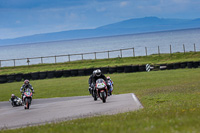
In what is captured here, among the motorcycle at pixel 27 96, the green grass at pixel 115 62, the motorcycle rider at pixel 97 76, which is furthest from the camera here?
the green grass at pixel 115 62

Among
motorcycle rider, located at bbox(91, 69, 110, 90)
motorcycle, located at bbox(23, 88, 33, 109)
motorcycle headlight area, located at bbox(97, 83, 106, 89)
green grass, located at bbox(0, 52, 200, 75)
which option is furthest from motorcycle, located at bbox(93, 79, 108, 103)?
green grass, located at bbox(0, 52, 200, 75)

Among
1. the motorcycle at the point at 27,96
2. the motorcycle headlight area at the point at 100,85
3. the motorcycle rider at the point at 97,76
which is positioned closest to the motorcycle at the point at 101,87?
the motorcycle headlight area at the point at 100,85

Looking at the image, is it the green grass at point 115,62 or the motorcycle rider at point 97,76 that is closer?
the motorcycle rider at point 97,76

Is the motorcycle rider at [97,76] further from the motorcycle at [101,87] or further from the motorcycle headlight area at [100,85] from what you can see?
the motorcycle headlight area at [100,85]

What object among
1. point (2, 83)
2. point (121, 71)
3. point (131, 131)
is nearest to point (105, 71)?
point (121, 71)

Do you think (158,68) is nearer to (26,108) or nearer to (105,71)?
(105,71)

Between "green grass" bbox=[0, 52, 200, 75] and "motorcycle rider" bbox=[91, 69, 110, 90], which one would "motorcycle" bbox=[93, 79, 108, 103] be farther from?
"green grass" bbox=[0, 52, 200, 75]

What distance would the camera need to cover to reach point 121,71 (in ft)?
135

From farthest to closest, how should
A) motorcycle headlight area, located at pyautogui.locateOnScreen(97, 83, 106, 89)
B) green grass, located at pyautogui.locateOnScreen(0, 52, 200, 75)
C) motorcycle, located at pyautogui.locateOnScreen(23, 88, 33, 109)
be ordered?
green grass, located at pyautogui.locateOnScreen(0, 52, 200, 75) → motorcycle, located at pyautogui.locateOnScreen(23, 88, 33, 109) → motorcycle headlight area, located at pyautogui.locateOnScreen(97, 83, 106, 89)

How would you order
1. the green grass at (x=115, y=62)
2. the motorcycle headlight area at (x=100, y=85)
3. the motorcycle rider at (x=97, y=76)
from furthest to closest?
1. the green grass at (x=115, y=62)
2. the motorcycle rider at (x=97, y=76)
3. the motorcycle headlight area at (x=100, y=85)

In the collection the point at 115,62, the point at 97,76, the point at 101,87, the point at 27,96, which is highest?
the point at 115,62

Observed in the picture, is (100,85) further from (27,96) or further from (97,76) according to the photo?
(27,96)

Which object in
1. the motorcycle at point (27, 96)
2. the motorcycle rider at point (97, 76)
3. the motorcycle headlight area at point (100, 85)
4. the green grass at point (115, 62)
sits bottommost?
the motorcycle at point (27, 96)

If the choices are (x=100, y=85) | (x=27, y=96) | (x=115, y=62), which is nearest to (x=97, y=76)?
(x=100, y=85)
